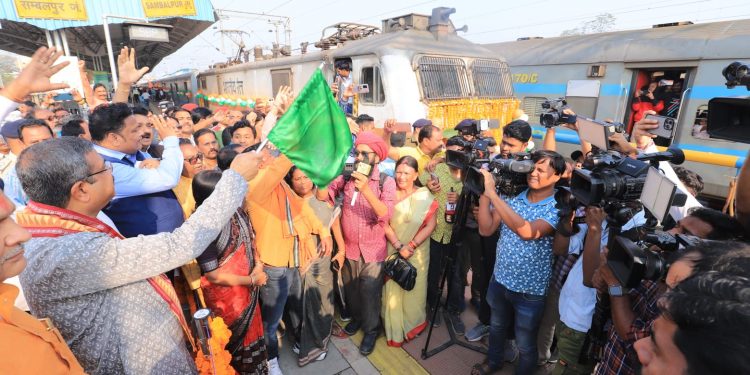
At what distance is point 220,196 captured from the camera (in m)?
1.54

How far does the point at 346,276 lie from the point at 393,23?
20.4 feet

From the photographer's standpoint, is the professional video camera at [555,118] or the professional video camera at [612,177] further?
the professional video camera at [555,118]

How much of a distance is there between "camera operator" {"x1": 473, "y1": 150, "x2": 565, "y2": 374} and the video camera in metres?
0.07

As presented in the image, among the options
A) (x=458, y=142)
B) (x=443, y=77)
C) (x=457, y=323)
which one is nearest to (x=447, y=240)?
(x=457, y=323)

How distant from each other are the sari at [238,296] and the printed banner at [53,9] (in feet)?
30.0

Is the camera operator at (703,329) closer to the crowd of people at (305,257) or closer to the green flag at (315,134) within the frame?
the crowd of people at (305,257)

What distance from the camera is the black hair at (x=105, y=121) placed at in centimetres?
219

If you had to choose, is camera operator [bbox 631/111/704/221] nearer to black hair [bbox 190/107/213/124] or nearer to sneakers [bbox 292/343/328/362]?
sneakers [bbox 292/343/328/362]

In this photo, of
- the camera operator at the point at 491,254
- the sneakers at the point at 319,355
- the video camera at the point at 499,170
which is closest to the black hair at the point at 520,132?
the camera operator at the point at 491,254

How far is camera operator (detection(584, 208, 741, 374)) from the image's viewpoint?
1514 mm

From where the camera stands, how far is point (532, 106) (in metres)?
8.74

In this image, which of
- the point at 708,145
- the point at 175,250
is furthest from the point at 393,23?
the point at 175,250

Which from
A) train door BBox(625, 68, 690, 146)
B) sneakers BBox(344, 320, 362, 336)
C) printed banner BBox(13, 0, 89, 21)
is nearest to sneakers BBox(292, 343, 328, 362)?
sneakers BBox(344, 320, 362, 336)

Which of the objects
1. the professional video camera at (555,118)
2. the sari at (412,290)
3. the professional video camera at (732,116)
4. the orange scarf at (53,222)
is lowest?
the sari at (412,290)
